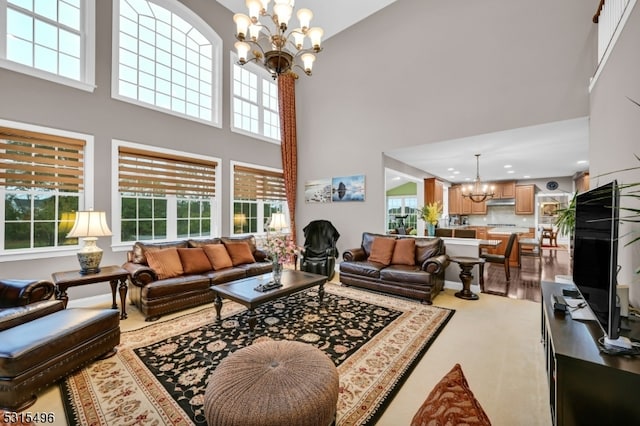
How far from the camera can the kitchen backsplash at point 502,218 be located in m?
8.69

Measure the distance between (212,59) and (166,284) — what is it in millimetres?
4417

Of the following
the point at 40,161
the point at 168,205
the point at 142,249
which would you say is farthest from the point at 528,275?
the point at 40,161

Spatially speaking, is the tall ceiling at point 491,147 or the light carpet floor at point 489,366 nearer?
the light carpet floor at point 489,366

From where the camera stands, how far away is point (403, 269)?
13.1ft

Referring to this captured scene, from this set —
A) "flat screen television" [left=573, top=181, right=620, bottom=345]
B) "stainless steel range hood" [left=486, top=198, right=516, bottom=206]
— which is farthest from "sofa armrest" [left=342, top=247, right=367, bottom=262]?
"stainless steel range hood" [left=486, top=198, right=516, bottom=206]

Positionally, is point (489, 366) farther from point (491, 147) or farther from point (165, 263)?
point (491, 147)

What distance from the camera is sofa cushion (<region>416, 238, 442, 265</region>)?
4273 millimetres

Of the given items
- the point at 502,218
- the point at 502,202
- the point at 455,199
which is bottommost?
the point at 502,218

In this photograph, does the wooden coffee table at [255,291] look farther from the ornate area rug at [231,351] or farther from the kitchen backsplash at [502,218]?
the kitchen backsplash at [502,218]

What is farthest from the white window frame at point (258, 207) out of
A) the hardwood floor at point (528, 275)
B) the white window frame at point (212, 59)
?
the hardwood floor at point (528, 275)

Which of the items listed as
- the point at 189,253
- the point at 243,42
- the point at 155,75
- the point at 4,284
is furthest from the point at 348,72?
the point at 4,284

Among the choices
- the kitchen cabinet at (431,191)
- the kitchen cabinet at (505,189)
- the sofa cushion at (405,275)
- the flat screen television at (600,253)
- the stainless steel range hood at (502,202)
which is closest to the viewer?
the flat screen television at (600,253)

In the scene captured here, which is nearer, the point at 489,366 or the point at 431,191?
the point at 489,366

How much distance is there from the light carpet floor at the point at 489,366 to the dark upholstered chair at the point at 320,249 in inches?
84.3
